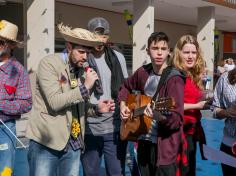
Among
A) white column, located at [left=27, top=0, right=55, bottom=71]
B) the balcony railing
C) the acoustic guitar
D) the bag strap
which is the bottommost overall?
the acoustic guitar

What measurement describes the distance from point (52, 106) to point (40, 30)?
32.6ft

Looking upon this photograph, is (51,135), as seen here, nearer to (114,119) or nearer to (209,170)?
(114,119)

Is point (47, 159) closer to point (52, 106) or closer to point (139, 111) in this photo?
point (52, 106)

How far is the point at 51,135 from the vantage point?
10.6ft

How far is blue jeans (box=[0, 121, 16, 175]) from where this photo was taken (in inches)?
144

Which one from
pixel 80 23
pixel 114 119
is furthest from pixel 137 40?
pixel 114 119

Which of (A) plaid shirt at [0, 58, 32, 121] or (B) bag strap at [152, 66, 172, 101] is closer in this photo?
(B) bag strap at [152, 66, 172, 101]

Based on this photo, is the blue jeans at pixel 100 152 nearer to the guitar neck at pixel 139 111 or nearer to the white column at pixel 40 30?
the guitar neck at pixel 139 111

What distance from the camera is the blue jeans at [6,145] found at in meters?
3.66

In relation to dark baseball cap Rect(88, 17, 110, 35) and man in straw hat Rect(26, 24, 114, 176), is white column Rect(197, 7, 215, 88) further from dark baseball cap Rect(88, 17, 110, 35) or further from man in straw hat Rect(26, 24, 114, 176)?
man in straw hat Rect(26, 24, 114, 176)

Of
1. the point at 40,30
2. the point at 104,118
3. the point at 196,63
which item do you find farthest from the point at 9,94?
the point at 40,30

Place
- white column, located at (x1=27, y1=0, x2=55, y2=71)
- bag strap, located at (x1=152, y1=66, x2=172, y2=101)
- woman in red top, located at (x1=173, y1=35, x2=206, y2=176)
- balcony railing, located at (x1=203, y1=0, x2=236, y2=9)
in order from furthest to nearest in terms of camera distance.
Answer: balcony railing, located at (x1=203, y1=0, x2=236, y2=9), white column, located at (x1=27, y1=0, x2=55, y2=71), woman in red top, located at (x1=173, y1=35, x2=206, y2=176), bag strap, located at (x1=152, y1=66, x2=172, y2=101)

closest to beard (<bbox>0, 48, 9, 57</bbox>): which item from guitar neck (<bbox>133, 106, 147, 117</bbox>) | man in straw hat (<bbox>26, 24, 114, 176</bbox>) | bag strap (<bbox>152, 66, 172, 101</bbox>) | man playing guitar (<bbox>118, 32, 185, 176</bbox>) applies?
man in straw hat (<bbox>26, 24, 114, 176</bbox>)

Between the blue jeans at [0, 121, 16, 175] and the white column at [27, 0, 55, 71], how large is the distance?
29.5 feet
